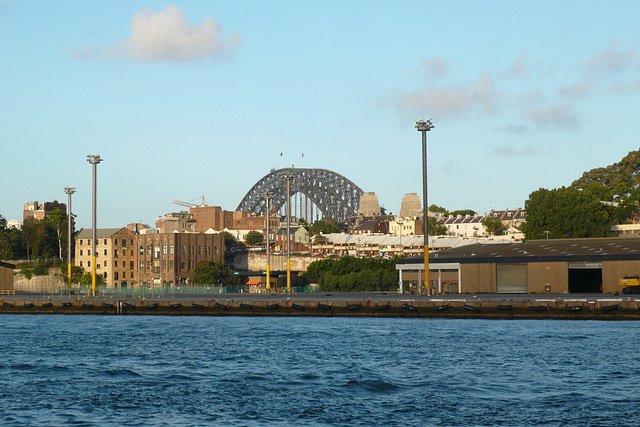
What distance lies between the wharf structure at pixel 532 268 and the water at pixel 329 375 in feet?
93.2

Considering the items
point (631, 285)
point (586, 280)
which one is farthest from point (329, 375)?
point (586, 280)

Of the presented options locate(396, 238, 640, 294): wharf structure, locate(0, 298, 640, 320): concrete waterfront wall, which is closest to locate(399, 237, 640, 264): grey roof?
locate(396, 238, 640, 294): wharf structure

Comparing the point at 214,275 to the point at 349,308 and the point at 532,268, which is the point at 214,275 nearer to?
the point at 532,268

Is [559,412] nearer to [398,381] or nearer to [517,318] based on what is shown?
[398,381]

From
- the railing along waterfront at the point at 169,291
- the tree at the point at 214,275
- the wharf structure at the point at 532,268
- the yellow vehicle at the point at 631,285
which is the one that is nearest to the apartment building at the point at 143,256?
the tree at the point at 214,275

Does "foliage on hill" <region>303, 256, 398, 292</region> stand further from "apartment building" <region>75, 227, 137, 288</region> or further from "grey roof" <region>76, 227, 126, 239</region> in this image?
"grey roof" <region>76, 227, 126, 239</region>

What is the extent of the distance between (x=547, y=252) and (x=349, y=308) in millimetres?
35410

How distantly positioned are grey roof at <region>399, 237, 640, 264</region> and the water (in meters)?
28.8

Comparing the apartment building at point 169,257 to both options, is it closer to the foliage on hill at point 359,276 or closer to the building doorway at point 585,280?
the foliage on hill at point 359,276

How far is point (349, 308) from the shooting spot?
292ft

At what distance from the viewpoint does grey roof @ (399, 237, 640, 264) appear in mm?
104875

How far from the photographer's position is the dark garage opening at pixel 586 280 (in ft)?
375

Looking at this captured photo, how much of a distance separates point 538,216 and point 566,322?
102 m

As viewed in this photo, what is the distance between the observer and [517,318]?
269 ft
